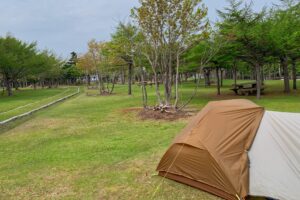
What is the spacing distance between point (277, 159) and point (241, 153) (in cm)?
51

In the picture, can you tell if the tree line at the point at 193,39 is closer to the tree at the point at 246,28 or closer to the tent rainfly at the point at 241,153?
the tree at the point at 246,28

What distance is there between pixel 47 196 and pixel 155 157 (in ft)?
8.58

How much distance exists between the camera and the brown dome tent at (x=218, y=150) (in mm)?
4949

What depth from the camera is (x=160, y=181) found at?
5773 mm

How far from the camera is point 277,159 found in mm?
4809

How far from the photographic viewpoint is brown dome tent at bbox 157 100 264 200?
4949mm

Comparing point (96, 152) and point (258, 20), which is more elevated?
point (258, 20)

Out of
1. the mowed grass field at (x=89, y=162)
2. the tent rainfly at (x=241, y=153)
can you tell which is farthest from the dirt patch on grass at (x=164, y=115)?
the tent rainfly at (x=241, y=153)

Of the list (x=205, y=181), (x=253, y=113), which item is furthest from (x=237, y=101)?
(x=205, y=181)

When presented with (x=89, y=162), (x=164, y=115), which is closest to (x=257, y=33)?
(x=164, y=115)

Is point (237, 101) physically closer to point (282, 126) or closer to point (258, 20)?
point (282, 126)

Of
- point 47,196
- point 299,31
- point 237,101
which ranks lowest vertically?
point 47,196

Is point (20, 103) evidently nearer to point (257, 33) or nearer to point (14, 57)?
point (14, 57)

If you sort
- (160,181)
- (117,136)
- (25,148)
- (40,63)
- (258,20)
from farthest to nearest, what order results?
(40,63) < (258,20) < (117,136) < (25,148) < (160,181)
